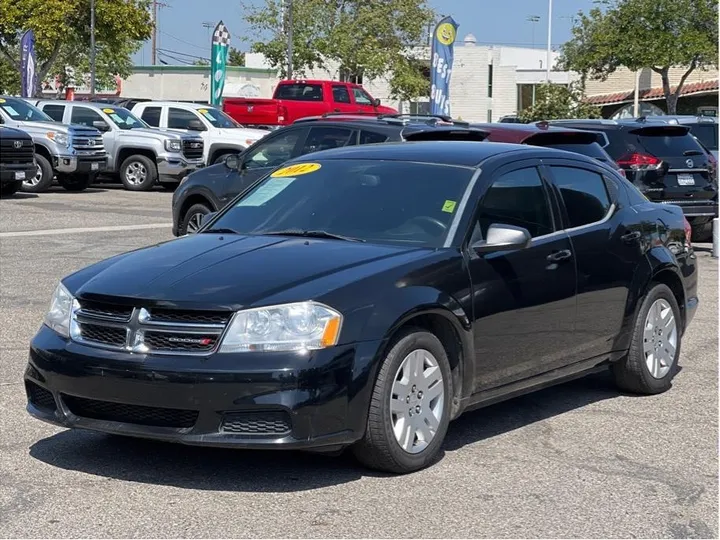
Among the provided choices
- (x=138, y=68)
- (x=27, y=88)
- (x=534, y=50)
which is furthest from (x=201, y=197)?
(x=534, y=50)

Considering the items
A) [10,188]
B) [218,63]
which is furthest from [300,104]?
[10,188]

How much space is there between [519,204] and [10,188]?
18151 mm

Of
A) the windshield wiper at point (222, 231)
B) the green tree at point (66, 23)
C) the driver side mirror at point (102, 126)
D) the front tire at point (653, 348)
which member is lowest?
the front tire at point (653, 348)

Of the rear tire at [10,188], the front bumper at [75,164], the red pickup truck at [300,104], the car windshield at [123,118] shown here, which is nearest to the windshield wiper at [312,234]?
the rear tire at [10,188]

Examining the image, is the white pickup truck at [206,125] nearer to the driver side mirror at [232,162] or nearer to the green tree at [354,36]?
the driver side mirror at [232,162]

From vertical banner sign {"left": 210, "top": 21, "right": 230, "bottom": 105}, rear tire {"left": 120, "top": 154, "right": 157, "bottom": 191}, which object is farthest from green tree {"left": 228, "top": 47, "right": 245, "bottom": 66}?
rear tire {"left": 120, "top": 154, "right": 157, "bottom": 191}

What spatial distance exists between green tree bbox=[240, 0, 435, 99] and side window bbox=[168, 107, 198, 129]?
1048 inches

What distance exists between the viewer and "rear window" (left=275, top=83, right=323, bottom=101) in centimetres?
3747

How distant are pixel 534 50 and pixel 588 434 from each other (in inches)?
3299

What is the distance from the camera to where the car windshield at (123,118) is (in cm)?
2830

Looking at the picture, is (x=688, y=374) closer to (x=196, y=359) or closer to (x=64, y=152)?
(x=196, y=359)

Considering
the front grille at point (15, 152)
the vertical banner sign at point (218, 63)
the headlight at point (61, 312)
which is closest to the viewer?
the headlight at point (61, 312)

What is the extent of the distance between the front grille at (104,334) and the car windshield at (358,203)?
132 cm

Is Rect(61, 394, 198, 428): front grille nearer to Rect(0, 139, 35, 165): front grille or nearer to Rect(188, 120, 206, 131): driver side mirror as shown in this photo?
Rect(0, 139, 35, 165): front grille
